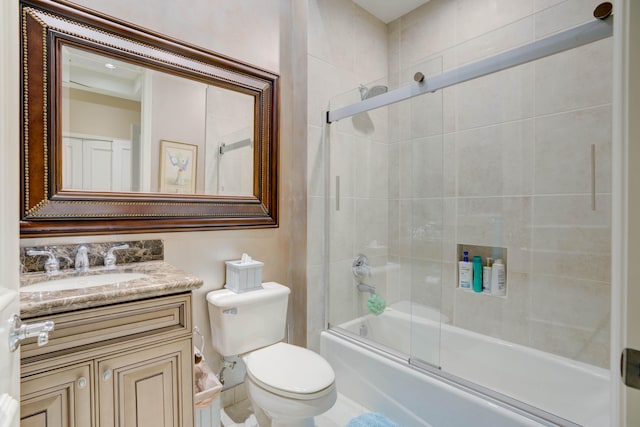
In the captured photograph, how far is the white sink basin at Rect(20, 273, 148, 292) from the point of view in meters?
1.05

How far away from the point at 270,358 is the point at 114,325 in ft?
2.37

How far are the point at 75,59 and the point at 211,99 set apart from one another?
0.58 metres

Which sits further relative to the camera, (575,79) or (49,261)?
(575,79)

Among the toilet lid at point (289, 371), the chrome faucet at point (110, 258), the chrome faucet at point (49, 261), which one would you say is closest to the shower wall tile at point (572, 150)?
the toilet lid at point (289, 371)

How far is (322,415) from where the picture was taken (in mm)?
1725

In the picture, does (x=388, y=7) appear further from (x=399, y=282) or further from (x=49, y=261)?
(x=49, y=261)

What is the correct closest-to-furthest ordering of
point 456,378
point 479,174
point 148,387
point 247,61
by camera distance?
point 148,387, point 456,378, point 247,61, point 479,174

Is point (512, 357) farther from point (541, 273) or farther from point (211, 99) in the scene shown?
point (211, 99)

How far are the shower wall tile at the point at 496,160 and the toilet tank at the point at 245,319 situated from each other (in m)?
1.35

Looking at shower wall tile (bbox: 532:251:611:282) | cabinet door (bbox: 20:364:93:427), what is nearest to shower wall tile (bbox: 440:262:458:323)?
shower wall tile (bbox: 532:251:611:282)

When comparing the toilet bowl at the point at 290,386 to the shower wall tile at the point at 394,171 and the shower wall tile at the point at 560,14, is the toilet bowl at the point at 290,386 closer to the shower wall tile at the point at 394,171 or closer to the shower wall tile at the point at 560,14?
the shower wall tile at the point at 394,171

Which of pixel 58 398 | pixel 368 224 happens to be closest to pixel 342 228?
pixel 368 224

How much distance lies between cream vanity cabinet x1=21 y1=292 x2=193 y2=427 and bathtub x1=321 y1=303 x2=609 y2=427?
97 cm

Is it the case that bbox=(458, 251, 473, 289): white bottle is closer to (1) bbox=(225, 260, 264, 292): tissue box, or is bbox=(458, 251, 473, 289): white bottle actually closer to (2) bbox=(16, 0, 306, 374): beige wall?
(2) bbox=(16, 0, 306, 374): beige wall
